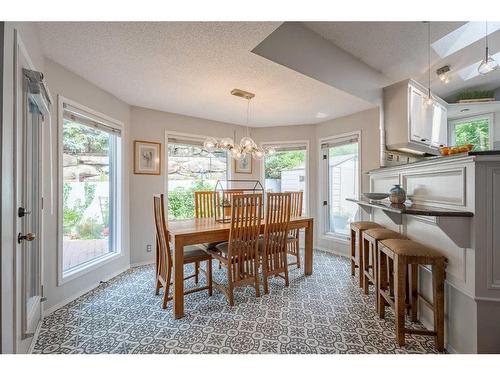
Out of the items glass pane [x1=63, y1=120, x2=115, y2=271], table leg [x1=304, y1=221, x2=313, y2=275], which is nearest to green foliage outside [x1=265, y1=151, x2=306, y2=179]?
table leg [x1=304, y1=221, x2=313, y2=275]

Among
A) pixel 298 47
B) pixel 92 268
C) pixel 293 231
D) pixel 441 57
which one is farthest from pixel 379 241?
pixel 92 268

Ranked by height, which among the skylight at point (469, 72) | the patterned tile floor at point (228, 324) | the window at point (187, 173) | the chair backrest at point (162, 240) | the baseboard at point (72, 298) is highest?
the skylight at point (469, 72)

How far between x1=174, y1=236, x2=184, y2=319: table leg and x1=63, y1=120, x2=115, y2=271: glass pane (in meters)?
1.29

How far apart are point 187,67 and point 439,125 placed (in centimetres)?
390

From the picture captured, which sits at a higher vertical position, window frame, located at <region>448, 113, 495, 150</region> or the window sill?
window frame, located at <region>448, 113, 495, 150</region>

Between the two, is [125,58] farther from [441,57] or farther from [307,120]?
[441,57]

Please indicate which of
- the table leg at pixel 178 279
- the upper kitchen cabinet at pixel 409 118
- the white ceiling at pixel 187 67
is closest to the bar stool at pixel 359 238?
the upper kitchen cabinet at pixel 409 118

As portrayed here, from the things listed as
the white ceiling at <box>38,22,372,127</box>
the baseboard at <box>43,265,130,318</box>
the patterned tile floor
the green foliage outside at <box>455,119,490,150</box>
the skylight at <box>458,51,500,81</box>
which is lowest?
the patterned tile floor

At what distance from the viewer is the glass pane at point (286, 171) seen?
14.3 ft

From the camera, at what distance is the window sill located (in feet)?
7.42

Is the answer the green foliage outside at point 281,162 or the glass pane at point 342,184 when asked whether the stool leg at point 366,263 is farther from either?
the green foliage outside at point 281,162

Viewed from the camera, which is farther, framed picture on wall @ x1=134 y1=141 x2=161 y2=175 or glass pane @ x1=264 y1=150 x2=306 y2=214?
glass pane @ x1=264 y1=150 x2=306 y2=214

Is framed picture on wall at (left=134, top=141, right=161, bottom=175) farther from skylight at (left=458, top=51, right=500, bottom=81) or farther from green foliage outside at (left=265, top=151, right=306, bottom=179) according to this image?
skylight at (left=458, top=51, right=500, bottom=81)

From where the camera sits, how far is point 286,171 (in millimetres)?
4445
